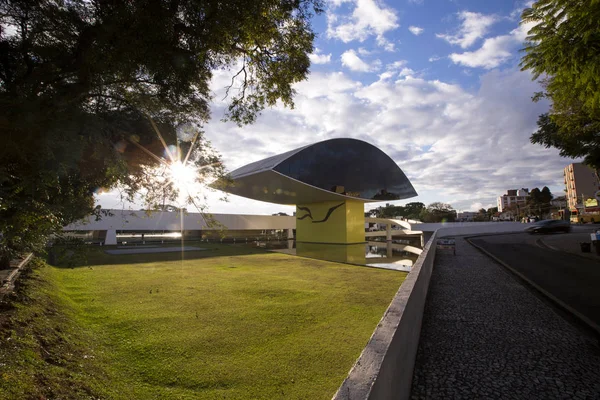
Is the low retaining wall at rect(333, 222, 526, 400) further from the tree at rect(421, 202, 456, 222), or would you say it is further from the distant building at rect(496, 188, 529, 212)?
the distant building at rect(496, 188, 529, 212)

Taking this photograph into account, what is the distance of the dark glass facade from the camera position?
2855 centimetres

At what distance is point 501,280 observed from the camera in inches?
333

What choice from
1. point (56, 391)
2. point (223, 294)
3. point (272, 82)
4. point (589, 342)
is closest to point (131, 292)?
point (223, 294)

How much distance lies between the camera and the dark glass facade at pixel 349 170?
93.7 feet

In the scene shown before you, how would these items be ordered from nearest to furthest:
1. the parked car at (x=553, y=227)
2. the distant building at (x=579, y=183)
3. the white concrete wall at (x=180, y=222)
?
the parked car at (x=553, y=227) → the white concrete wall at (x=180, y=222) → the distant building at (x=579, y=183)

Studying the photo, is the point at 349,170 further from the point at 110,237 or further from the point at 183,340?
the point at 183,340

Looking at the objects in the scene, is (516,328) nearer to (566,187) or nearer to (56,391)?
(56,391)

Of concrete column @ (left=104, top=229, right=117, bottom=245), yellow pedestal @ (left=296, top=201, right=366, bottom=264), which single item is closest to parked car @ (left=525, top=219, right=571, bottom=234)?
yellow pedestal @ (left=296, top=201, right=366, bottom=264)

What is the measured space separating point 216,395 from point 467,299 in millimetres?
5695

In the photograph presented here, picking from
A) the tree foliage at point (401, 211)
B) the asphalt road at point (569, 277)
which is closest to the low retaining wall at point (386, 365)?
the asphalt road at point (569, 277)

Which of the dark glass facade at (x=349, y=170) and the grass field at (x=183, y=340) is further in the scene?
the dark glass facade at (x=349, y=170)

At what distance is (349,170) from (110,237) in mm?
25204

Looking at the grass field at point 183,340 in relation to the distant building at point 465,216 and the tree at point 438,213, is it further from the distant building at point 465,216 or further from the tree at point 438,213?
the distant building at point 465,216

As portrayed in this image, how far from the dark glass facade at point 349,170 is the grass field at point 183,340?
20446 millimetres
